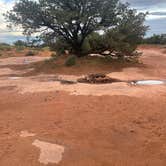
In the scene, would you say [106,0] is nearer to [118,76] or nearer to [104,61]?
[104,61]

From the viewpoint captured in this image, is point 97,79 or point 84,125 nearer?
point 84,125

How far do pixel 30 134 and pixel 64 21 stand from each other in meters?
15.6

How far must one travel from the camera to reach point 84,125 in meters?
10.3

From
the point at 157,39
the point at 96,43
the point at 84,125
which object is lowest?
the point at 157,39

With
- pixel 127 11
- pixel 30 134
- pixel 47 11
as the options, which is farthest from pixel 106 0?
pixel 30 134

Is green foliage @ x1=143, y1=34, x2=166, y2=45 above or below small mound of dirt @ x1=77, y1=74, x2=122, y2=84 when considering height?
below

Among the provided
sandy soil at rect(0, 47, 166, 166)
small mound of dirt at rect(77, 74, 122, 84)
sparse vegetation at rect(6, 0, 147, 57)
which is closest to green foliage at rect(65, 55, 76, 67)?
sparse vegetation at rect(6, 0, 147, 57)

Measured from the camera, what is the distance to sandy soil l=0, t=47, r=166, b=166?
8250mm

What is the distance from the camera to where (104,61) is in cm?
2541

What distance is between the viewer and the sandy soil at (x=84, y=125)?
8250 mm

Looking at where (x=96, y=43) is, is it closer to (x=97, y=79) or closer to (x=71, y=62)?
(x=71, y=62)

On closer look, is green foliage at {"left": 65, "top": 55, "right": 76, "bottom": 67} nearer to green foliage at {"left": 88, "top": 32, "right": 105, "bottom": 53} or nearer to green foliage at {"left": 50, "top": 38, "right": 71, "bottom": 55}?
green foliage at {"left": 88, "top": 32, "right": 105, "bottom": 53}

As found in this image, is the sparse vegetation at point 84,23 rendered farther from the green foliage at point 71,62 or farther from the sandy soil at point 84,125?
the sandy soil at point 84,125

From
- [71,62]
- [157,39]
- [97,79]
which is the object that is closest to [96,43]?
[71,62]
